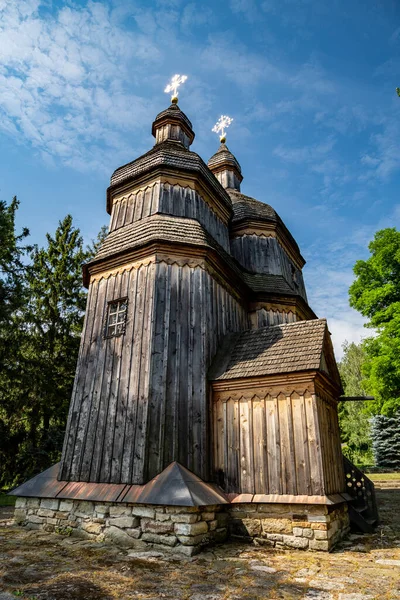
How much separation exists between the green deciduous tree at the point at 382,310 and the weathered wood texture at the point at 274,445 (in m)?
7.76

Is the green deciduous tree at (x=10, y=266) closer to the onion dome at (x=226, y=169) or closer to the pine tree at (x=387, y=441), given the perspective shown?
the onion dome at (x=226, y=169)

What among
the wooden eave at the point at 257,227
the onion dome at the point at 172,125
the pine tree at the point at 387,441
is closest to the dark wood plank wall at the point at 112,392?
the wooden eave at the point at 257,227

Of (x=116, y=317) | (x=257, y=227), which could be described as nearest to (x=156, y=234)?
(x=116, y=317)

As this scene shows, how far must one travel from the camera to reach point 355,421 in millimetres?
28859

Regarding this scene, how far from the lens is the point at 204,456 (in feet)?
25.1

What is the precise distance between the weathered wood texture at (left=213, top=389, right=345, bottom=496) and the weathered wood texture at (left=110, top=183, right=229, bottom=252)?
519 centimetres

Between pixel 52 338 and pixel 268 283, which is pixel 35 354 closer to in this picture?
pixel 52 338

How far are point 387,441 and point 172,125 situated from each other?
21805 millimetres

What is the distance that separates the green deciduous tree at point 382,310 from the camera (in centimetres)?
1470

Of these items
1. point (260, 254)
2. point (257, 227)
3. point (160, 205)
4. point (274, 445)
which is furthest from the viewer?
point (257, 227)

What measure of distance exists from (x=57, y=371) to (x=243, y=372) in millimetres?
13311

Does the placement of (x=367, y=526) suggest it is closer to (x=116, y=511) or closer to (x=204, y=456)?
(x=204, y=456)

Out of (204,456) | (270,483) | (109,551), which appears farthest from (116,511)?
(270,483)

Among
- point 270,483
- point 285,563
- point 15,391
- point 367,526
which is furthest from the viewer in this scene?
point 15,391
